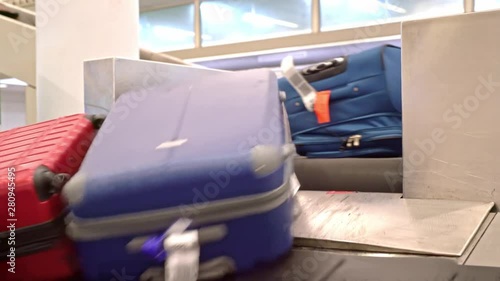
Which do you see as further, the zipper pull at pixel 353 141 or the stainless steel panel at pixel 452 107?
the zipper pull at pixel 353 141

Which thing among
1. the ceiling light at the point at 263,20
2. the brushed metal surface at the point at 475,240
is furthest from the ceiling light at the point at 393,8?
the brushed metal surface at the point at 475,240

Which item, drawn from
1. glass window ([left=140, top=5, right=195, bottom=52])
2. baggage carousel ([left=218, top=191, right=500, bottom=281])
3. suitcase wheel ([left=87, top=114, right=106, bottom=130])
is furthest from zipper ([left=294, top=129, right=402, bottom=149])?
glass window ([left=140, top=5, right=195, bottom=52])

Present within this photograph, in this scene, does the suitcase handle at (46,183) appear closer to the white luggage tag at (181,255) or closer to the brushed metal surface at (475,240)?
the white luggage tag at (181,255)

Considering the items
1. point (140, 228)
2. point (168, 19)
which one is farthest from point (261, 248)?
point (168, 19)

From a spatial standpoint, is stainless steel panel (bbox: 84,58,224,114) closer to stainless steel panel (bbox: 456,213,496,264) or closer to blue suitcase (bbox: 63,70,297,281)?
blue suitcase (bbox: 63,70,297,281)

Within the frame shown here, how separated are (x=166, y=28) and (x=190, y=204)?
12.6 feet

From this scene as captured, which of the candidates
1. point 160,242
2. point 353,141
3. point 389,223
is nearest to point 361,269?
point 389,223

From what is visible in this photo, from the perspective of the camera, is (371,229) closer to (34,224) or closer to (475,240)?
(475,240)

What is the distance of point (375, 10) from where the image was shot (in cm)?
324

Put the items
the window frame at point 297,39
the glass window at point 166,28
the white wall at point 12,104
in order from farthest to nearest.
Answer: the white wall at point 12,104, the glass window at point 166,28, the window frame at point 297,39

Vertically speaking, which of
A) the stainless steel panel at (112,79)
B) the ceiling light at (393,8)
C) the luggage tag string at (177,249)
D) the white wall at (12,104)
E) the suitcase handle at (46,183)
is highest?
the ceiling light at (393,8)

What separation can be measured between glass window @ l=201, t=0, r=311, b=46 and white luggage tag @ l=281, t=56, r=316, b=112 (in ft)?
7.47

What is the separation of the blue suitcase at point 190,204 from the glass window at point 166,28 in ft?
11.7

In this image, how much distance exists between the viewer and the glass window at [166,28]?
4.14 meters
